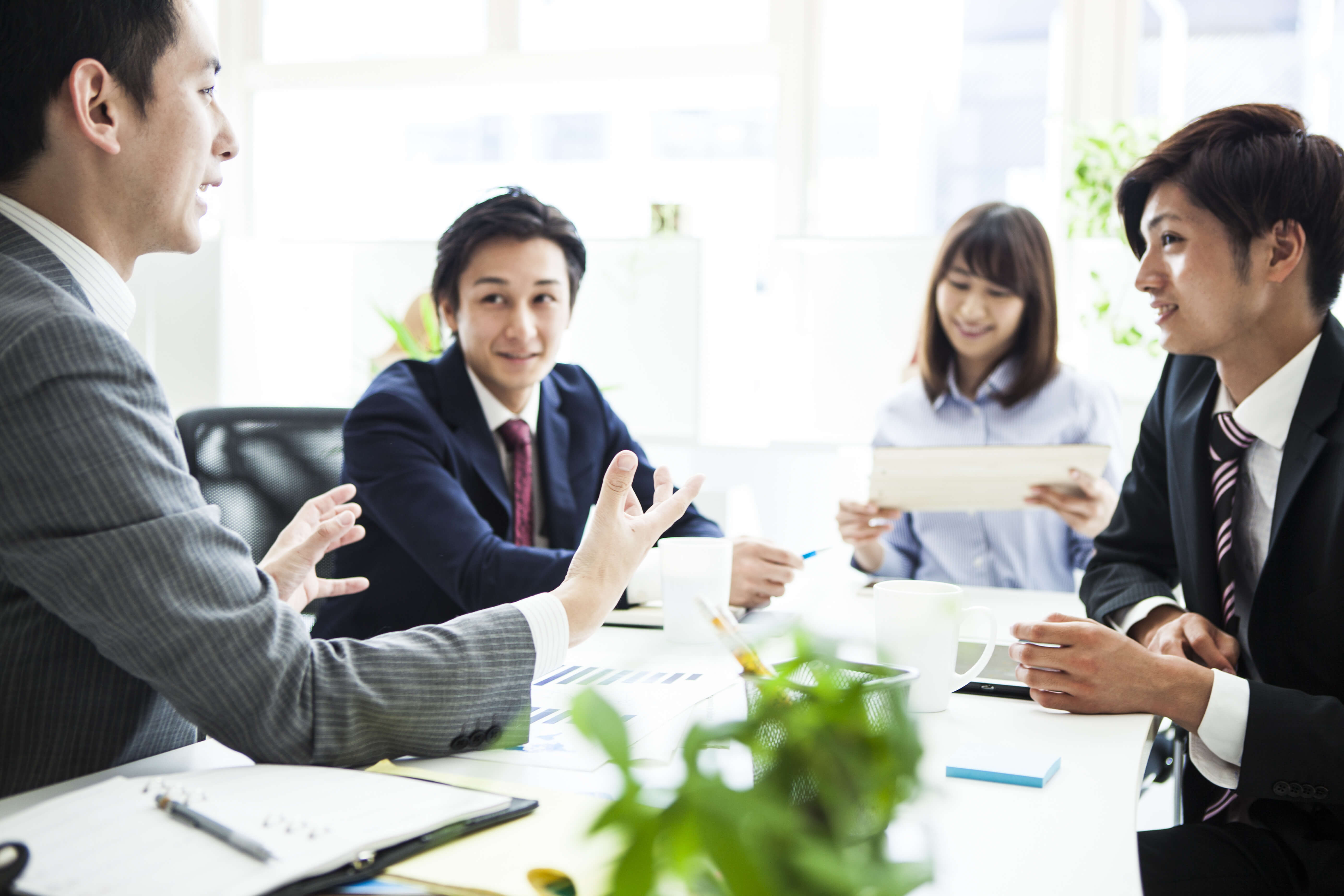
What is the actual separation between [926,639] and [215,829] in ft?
2.37

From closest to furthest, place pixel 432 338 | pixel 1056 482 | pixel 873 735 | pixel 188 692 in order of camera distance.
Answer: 1. pixel 873 735
2. pixel 188 692
3. pixel 1056 482
4. pixel 432 338

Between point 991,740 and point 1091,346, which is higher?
point 1091,346

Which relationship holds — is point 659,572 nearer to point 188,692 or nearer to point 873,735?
point 188,692

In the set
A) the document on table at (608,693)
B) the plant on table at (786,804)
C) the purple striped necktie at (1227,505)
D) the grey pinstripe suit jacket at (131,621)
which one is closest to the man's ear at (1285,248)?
the purple striped necktie at (1227,505)

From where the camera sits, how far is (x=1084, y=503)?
199 centimetres

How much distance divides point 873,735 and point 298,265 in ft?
12.2

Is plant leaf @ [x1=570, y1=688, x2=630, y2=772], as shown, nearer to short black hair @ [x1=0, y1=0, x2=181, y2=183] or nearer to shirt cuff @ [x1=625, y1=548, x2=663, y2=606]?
short black hair @ [x1=0, y1=0, x2=181, y2=183]

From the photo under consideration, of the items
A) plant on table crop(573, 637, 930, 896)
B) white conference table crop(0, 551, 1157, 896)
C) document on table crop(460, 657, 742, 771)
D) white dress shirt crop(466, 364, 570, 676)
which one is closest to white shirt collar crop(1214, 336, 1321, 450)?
white conference table crop(0, 551, 1157, 896)

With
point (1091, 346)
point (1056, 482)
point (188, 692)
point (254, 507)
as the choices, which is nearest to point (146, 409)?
point (188, 692)

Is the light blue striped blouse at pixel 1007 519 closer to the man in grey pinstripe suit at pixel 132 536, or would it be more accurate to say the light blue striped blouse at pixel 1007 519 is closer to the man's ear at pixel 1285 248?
the man's ear at pixel 1285 248

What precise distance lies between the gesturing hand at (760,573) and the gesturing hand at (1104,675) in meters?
0.48

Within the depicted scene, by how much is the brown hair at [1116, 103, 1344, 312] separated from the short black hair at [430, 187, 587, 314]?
1097 mm

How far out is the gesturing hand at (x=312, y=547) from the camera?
48.3 inches

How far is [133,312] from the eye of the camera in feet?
3.67
